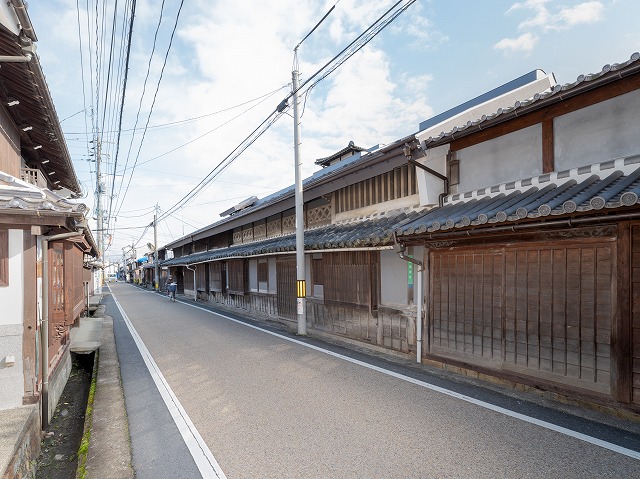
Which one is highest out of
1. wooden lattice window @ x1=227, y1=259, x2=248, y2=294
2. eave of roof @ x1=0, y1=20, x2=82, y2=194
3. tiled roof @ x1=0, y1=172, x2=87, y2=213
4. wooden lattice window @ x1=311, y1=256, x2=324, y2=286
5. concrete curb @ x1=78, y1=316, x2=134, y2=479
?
eave of roof @ x1=0, y1=20, x2=82, y2=194

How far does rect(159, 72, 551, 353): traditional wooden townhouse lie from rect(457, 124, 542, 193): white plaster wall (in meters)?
0.99

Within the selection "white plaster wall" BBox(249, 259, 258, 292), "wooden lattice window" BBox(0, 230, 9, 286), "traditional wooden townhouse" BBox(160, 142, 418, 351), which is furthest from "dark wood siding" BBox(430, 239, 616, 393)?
"white plaster wall" BBox(249, 259, 258, 292)

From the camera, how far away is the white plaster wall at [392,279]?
30.1ft

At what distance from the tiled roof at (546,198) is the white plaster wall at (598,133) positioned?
11.1 inches

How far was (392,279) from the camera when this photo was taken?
9500 mm

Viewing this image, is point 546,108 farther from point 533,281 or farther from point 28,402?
point 28,402

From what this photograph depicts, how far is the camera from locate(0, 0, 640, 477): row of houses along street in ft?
16.7

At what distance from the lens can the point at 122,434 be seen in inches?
195

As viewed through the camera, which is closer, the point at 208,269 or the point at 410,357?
the point at 410,357

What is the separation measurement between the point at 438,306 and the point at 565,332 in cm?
253

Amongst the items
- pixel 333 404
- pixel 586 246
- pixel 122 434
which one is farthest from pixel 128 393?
pixel 586 246

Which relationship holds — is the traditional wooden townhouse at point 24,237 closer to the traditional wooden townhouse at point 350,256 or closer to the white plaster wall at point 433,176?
the traditional wooden townhouse at point 350,256

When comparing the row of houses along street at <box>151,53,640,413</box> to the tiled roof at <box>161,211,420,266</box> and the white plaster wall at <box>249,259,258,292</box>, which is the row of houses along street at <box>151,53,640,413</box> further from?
the white plaster wall at <box>249,259,258,292</box>

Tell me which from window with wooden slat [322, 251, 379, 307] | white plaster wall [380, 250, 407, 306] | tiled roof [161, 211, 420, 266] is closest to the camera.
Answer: tiled roof [161, 211, 420, 266]
